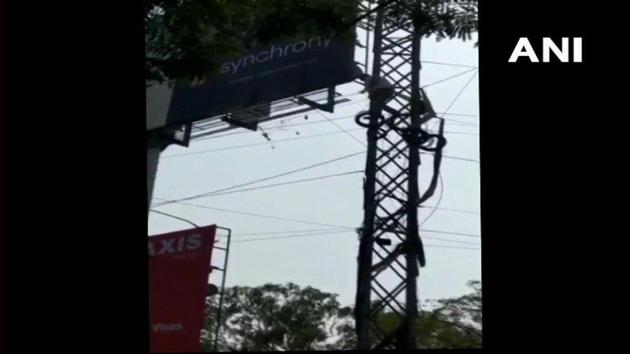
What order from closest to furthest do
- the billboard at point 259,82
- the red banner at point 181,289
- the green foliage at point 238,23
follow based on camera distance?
the green foliage at point 238,23, the billboard at point 259,82, the red banner at point 181,289

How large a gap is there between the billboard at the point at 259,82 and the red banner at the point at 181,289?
1264 mm

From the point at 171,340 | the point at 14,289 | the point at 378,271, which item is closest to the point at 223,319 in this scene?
the point at 171,340

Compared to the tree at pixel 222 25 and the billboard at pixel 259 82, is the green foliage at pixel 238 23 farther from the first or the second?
the billboard at pixel 259 82

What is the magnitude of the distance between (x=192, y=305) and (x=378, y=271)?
2461 millimetres

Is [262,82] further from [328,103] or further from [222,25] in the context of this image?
[222,25]

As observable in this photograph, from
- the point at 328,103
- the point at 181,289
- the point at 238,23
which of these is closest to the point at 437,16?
the point at 238,23

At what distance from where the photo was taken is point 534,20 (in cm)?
210

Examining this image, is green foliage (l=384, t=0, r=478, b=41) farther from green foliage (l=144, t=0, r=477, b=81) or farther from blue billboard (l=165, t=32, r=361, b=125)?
blue billboard (l=165, t=32, r=361, b=125)

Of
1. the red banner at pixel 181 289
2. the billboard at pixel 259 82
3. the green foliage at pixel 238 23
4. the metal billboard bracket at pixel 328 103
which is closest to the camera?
the green foliage at pixel 238 23

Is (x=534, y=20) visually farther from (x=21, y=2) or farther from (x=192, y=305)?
(x=192, y=305)

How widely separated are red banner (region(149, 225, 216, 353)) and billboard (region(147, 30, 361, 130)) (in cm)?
126

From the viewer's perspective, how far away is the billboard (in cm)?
444

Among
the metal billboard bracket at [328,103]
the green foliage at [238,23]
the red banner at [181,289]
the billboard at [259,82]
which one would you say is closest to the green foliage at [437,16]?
the green foliage at [238,23]

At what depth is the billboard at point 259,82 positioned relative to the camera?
175 inches
